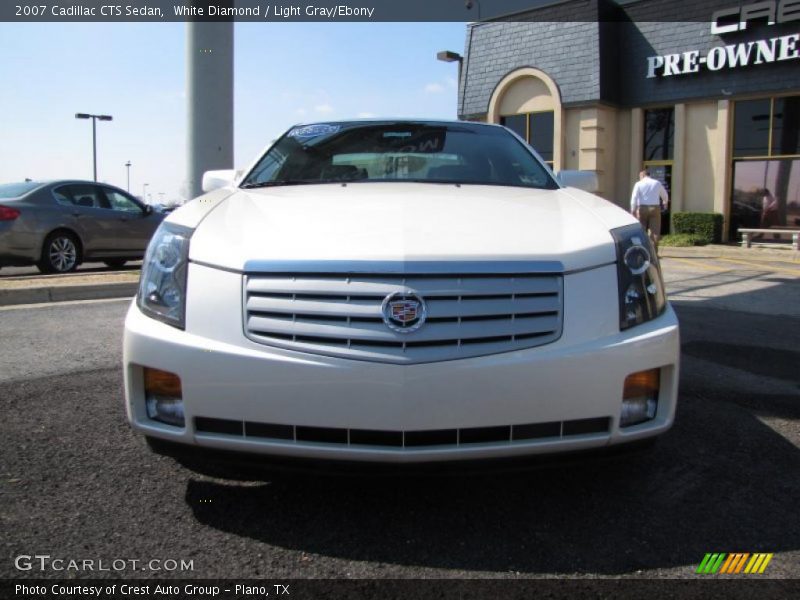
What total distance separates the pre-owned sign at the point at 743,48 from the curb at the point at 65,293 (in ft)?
49.3

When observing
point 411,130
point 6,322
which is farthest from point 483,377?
point 6,322

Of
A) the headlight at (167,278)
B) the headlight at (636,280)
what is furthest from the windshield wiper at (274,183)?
the headlight at (636,280)

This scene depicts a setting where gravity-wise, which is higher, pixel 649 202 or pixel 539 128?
pixel 539 128

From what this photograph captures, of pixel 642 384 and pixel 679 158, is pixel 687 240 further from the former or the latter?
pixel 642 384

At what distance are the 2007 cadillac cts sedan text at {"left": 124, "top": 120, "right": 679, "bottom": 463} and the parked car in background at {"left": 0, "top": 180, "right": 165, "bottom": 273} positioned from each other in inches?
304

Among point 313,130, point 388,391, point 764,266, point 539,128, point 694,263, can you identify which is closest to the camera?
point 388,391

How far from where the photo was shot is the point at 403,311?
84.8 inches

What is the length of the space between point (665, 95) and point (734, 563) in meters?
17.9

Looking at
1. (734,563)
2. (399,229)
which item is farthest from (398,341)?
(734,563)

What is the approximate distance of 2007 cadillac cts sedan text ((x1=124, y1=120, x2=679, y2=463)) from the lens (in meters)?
2.14

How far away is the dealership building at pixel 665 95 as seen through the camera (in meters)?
16.2

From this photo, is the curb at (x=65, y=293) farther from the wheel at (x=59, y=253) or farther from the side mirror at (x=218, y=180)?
the side mirror at (x=218, y=180)

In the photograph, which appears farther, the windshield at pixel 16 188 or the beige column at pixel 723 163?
the beige column at pixel 723 163

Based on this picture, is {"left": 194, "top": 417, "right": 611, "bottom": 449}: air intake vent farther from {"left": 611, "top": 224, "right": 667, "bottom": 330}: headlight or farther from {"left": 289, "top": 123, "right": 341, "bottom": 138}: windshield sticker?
{"left": 289, "top": 123, "right": 341, "bottom": 138}: windshield sticker
